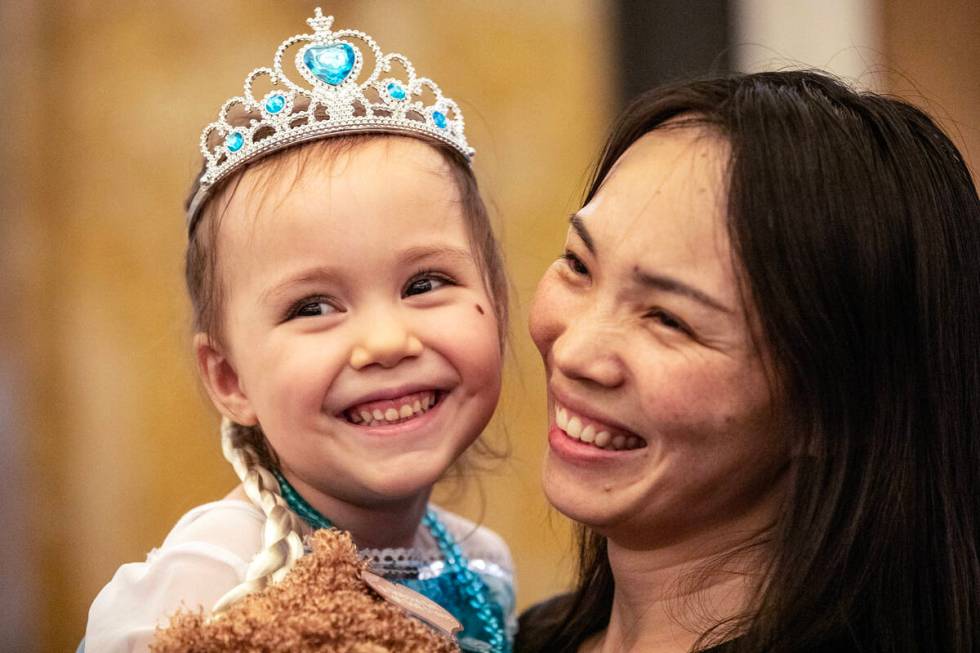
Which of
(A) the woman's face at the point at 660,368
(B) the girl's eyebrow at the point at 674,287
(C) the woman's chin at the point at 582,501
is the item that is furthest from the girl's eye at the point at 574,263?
(C) the woman's chin at the point at 582,501

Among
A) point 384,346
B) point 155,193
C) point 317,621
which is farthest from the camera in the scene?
point 155,193

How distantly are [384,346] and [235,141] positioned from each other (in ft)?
1.37

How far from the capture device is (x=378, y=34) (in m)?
3.25

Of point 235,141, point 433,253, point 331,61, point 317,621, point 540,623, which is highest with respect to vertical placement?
point 331,61

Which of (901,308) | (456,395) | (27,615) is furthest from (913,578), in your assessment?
(27,615)

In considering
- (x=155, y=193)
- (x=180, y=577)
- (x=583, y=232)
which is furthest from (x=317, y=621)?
(x=155, y=193)

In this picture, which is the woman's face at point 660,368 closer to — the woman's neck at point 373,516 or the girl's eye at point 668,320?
the girl's eye at point 668,320

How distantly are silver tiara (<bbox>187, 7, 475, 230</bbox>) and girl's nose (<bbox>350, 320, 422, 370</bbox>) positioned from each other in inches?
12.6

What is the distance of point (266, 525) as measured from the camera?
5.24ft

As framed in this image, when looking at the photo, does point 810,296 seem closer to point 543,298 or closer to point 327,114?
point 543,298

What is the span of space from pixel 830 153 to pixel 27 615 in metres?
2.85

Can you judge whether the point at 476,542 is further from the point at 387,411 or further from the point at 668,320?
the point at 668,320

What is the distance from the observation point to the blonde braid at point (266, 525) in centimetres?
141

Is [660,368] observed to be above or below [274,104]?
below
